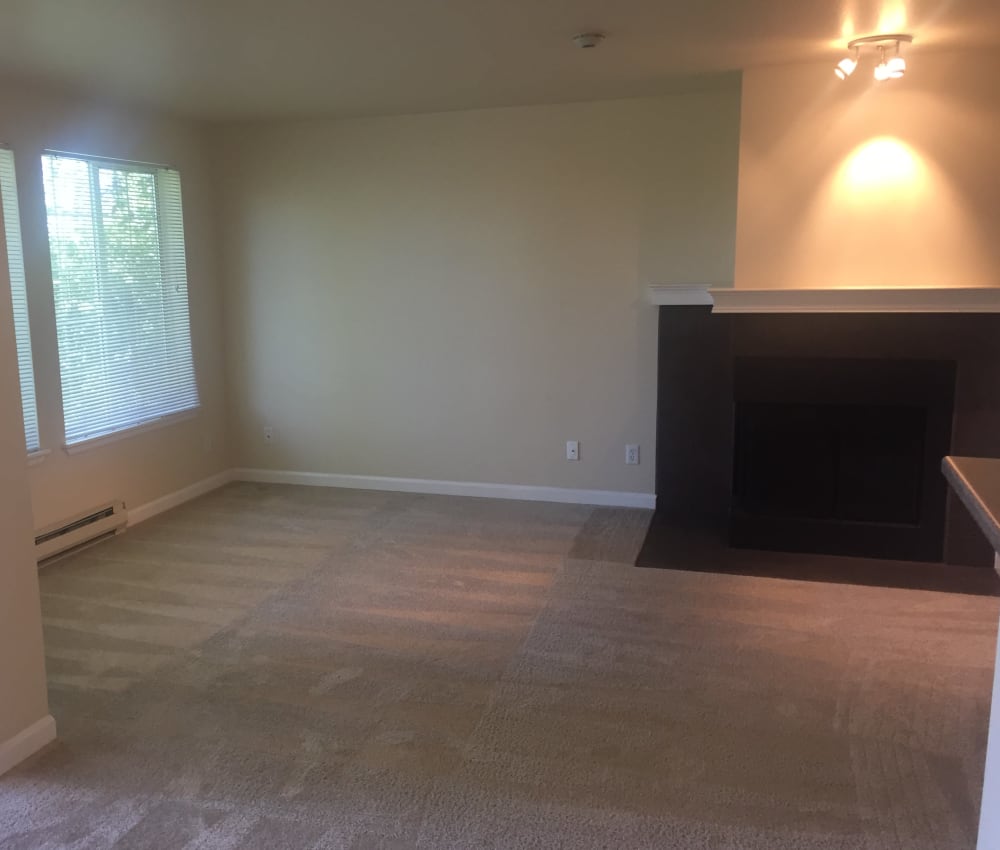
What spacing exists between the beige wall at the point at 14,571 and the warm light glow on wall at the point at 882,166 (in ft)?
11.2

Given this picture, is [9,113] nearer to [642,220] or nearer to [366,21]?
[366,21]

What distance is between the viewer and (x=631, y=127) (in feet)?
15.2

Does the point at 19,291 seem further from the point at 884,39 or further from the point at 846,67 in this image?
the point at 884,39

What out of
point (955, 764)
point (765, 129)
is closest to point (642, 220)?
point (765, 129)

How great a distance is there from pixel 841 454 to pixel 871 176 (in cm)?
130

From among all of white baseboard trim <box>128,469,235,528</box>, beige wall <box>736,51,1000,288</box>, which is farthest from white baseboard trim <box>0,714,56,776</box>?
beige wall <box>736,51,1000,288</box>

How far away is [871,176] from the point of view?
12.6ft

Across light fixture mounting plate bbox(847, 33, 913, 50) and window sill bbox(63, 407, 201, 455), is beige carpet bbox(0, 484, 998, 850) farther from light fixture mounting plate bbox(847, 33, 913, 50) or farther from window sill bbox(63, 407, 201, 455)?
light fixture mounting plate bbox(847, 33, 913, 50)

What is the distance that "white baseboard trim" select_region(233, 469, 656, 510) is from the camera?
5.05m

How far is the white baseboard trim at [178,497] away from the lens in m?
4.88

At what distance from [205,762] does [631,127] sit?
3.73m

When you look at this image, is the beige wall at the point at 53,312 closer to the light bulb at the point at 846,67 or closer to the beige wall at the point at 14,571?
the beige wall at the point at 14,571

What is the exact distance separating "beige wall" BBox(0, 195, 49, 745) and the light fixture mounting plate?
316 cm

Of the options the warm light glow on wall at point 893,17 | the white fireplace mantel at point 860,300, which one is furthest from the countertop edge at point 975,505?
the white fireplace mantel at point 860,300
